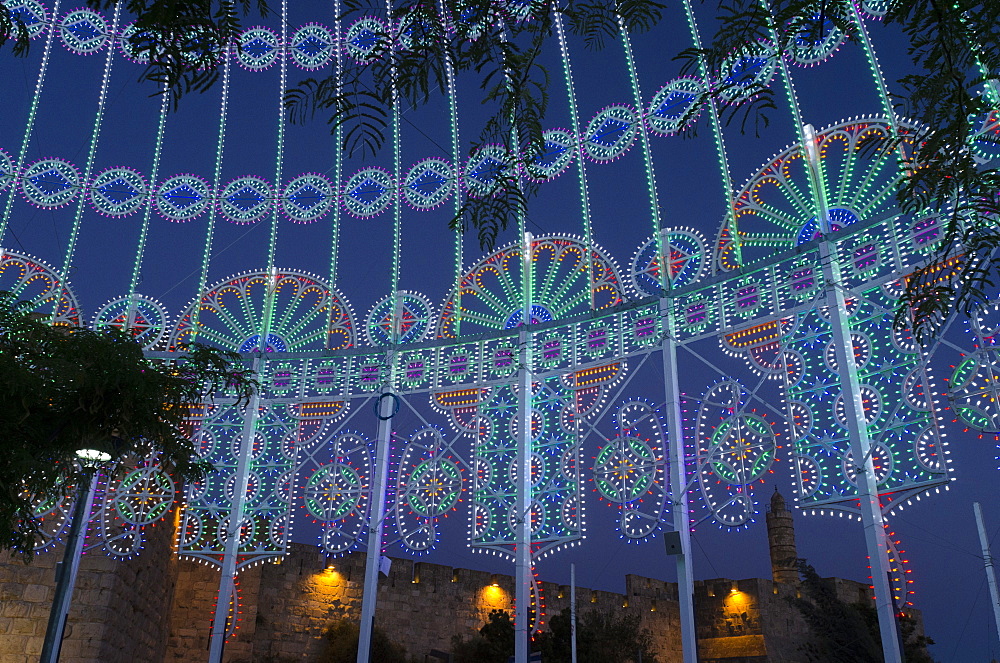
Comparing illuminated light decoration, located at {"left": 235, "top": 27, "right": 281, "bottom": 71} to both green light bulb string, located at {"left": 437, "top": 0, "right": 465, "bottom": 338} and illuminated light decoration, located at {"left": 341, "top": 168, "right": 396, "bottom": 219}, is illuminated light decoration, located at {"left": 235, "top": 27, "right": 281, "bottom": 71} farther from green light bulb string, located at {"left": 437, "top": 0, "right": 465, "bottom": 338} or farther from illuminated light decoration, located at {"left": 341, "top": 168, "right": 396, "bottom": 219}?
A: green light bulb string, located at {"left": 437, "top": 0, "right": 465, "bottom": 338}

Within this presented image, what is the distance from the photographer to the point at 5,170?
63.4 feet

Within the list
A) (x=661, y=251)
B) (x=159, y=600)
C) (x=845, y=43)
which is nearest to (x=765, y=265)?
(x=661, y=251)

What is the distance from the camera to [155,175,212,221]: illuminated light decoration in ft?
64.6

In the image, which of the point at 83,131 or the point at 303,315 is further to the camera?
the point at 83,131

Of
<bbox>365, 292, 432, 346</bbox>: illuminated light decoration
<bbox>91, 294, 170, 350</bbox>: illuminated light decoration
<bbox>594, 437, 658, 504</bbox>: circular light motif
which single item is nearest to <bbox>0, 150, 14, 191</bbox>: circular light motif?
<bbox>91, 294, 170, 350</bbox>: illuminated light decoration

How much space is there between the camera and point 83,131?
2114 centimetres

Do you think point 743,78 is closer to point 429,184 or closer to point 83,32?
point 429,184

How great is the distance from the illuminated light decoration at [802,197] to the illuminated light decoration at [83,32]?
48.5 feet

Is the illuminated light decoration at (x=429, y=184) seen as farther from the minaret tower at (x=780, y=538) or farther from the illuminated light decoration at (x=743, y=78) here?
the minaret tower at (x=780, y=538)

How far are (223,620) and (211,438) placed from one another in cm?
367

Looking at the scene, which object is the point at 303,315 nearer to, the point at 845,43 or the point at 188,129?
the point at 188,129

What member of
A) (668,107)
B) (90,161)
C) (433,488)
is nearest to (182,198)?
(90,161)

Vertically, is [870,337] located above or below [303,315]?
below

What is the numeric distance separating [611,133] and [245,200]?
832 cm
